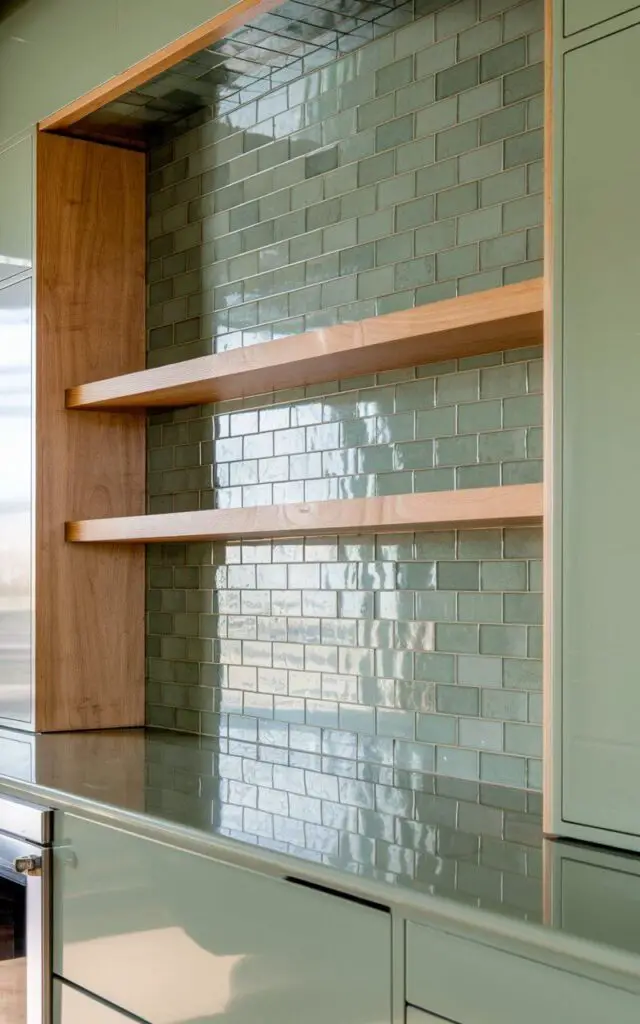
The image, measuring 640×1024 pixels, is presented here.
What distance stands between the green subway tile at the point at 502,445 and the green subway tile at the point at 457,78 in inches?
27.6

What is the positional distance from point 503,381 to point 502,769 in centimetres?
75

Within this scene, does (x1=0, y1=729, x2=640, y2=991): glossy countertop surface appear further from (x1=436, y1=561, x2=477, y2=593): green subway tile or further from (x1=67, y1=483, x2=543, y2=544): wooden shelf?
(x1=67, y1=483, x2=543, y2=544): wooden shelf

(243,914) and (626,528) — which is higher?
(626,528)

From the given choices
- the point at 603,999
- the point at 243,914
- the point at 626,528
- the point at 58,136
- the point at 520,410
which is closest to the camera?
the point at 603,999

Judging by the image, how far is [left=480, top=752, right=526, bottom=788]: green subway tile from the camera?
7.48ft

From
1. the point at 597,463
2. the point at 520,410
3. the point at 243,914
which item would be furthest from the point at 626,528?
the point at 243,914

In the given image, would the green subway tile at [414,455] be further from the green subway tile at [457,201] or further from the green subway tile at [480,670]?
the green subway tile at [457,201]

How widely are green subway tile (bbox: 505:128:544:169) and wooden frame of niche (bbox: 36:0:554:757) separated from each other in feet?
4.10

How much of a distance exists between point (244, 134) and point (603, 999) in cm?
226

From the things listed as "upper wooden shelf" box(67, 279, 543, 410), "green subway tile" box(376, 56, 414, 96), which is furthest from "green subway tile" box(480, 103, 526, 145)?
"upper wooden shelf" box(67, 279, 543, 410)

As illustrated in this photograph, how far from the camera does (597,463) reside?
177 cm

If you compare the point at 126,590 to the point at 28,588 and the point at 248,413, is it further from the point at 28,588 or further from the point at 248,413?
the point at 248,413

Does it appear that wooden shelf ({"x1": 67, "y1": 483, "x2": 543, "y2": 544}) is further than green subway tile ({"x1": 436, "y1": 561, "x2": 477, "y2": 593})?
No

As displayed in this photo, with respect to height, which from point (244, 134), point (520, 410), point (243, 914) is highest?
point (244, 134)
